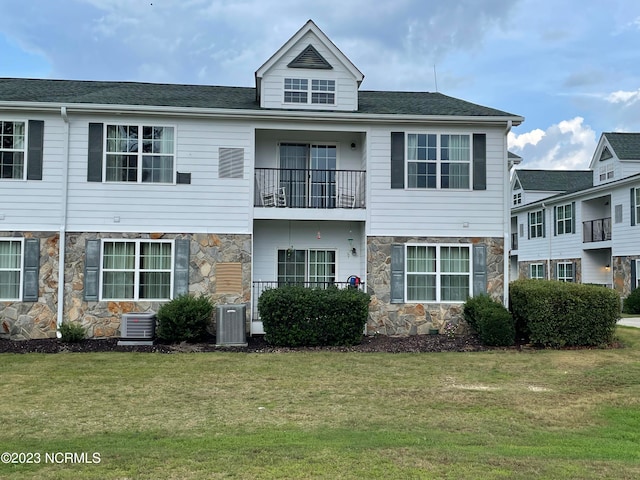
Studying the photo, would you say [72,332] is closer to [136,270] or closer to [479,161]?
[136,270]

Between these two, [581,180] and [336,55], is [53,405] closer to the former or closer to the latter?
[336,55]

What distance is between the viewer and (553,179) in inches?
1377

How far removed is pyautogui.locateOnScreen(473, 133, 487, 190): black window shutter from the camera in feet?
46.9

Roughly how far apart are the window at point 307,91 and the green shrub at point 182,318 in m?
5.76

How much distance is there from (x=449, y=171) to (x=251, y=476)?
11106 mm

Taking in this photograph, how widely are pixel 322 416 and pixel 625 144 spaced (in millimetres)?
25131

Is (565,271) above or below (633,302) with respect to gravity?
above

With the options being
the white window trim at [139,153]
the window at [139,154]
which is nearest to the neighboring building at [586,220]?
the white window trim at [139,153]

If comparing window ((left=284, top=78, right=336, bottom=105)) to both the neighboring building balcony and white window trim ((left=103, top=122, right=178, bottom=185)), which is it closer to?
the neighboring building balcony

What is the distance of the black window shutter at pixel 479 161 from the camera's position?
14305 mm

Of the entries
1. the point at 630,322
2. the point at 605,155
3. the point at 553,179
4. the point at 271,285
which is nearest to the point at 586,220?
the point at 605,155

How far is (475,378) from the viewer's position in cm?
950

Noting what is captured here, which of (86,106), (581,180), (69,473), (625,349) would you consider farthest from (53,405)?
(581,180)

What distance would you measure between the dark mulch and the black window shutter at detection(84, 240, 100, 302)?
3.55ft
